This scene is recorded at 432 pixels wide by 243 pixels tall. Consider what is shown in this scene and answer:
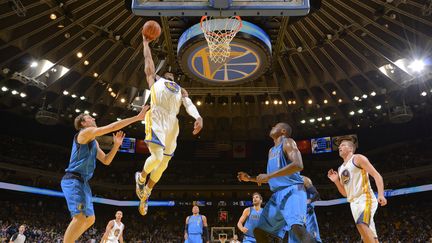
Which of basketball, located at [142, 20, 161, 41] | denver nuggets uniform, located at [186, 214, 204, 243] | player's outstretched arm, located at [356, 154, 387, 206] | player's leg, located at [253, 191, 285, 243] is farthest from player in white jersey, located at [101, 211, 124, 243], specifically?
player's outstretched arm, located at [356, 154, 387, 206]

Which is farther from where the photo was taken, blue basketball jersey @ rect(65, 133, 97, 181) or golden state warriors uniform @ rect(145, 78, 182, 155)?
golden state warriors uniform @ rect(145, 78, 182, 155)

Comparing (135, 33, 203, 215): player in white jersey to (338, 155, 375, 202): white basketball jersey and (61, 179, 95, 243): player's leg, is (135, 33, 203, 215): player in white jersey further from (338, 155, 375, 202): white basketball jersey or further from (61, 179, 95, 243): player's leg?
(338, 155, 375, 202): white basketball jersey

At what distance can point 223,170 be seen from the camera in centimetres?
3303

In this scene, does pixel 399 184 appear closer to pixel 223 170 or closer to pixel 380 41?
pixel 223 170

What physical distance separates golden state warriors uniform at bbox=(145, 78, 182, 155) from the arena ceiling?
8.12 m

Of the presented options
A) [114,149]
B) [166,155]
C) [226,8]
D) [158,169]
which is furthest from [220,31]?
[158,169]

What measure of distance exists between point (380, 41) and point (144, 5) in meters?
11.4

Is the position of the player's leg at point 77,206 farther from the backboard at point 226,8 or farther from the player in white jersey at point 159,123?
the backboard at point 226,8

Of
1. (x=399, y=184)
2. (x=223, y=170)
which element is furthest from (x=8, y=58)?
(x=399, y=184)

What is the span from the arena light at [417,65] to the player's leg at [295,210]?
595 inches

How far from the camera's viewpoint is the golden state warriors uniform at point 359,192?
5574 mm

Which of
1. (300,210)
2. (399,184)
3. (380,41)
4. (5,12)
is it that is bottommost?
(300,210)

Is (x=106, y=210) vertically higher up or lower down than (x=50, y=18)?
lower down

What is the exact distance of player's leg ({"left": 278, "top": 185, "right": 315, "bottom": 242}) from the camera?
4.24 m
